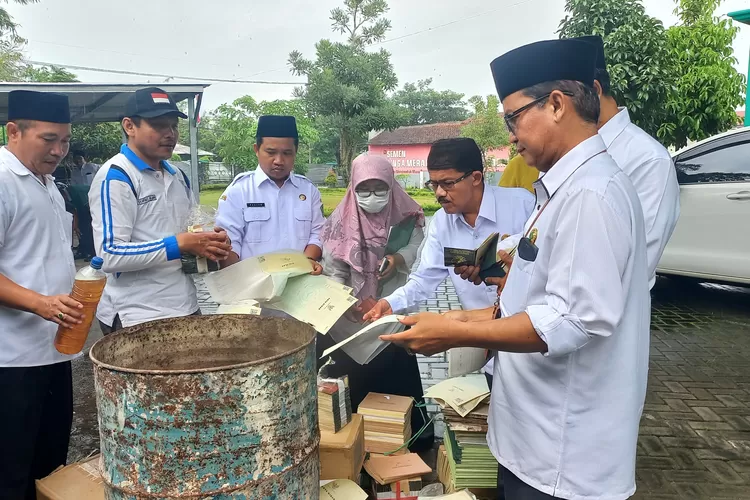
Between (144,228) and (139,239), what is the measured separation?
0.06m

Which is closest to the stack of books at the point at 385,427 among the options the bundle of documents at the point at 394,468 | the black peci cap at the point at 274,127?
the bundle of documents at the point at 394,468

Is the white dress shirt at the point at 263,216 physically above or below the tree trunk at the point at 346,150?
below

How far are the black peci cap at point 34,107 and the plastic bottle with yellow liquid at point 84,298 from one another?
714mm

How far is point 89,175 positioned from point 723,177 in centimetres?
1117

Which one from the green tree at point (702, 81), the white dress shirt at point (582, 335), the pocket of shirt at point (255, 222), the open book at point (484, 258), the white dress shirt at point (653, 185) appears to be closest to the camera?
the white dress shirt at point (582, 335)

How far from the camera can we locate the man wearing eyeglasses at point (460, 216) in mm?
2652

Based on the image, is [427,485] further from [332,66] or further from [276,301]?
[332,66]

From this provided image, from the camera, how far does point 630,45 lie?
757 cm

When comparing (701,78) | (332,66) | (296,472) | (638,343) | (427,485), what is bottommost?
(427,485)

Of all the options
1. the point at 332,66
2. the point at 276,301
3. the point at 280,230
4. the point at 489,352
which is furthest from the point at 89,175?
the point at 332,66

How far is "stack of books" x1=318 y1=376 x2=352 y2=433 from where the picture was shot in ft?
9.30

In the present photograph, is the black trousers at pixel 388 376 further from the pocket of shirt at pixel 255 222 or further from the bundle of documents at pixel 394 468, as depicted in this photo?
the pocket of shirt at pixel 255 222

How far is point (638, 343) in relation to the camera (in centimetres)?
151

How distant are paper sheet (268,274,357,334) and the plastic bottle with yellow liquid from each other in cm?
71
